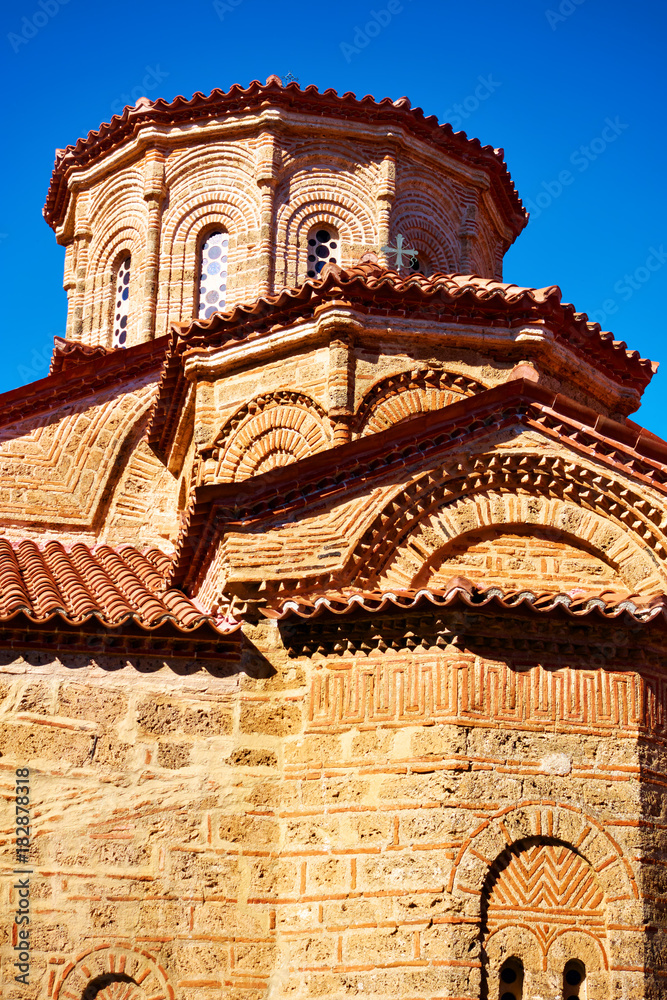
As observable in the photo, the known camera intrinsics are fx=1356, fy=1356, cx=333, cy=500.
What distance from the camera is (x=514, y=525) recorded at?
8531 millimetres

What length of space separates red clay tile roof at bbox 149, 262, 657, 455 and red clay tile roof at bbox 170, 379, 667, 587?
172 centimetres

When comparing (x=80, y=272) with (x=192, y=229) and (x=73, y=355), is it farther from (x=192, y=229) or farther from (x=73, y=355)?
(x=73, y=355)

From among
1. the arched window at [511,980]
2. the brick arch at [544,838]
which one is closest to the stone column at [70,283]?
the brick arch at [544,838]

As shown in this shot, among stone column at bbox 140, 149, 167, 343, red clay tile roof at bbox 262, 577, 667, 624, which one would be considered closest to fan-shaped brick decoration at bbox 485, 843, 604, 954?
red clay tile roof at bbox 262, 577, 667, 624

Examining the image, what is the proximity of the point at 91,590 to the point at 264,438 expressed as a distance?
2304mm

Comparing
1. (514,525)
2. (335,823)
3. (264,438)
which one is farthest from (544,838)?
(264,438)

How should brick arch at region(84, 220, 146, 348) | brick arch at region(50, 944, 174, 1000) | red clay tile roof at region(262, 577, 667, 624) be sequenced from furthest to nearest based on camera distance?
brick arch at region(84, 220, 146, 348), red clay tile roof at region(262, 577, 667, 624), brick arch at region(50, 944, 174, 1000)

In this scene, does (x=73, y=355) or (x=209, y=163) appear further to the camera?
(x=209, y=163)

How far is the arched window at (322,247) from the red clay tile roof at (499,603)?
655 centimetres

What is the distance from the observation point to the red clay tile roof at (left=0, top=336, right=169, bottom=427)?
12120 mm

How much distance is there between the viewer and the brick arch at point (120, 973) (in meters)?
7.36

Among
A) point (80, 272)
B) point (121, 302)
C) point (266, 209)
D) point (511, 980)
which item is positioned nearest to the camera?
point (511, 980)

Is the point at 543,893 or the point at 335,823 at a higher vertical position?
the point at 335,823

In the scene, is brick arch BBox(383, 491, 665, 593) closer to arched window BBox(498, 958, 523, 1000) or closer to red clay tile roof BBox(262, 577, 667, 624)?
red clay tile roof BBox(262, 577, 667, 624)
